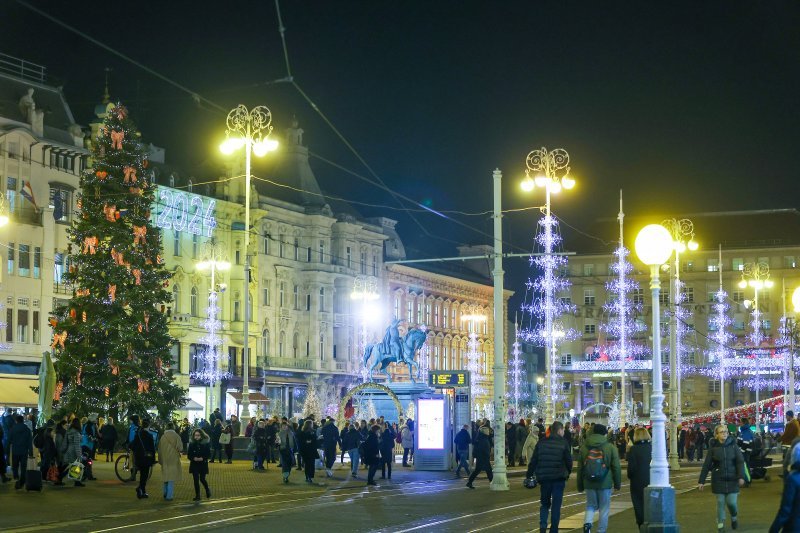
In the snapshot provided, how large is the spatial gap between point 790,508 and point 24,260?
52.0 meters

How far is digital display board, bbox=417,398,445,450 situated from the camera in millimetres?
38344

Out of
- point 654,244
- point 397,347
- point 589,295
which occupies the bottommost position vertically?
point 654,244

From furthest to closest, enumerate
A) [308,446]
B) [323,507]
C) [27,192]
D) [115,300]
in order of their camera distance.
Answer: [27,192] → [115,300] → [308,446] → [323,507]

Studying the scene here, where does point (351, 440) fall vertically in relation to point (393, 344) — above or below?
below

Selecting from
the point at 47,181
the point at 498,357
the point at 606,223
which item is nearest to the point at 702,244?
the point at 606,223

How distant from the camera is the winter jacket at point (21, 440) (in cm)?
2825

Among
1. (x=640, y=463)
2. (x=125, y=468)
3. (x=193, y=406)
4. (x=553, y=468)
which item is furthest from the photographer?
(x=193, y=406)

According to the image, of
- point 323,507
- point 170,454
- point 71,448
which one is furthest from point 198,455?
point 71,448

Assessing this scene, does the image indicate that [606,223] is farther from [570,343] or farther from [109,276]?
[109,276]

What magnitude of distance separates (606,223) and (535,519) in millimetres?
107463

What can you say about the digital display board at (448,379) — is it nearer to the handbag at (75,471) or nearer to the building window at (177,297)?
the handbag at (75,471)

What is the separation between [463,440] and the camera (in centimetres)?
3694

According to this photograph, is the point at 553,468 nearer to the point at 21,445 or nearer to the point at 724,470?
the point at 724,470

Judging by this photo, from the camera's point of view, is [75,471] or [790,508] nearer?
[790,508]
